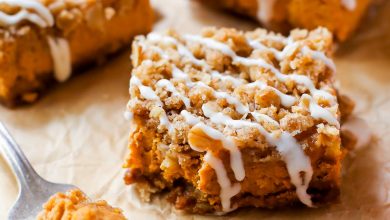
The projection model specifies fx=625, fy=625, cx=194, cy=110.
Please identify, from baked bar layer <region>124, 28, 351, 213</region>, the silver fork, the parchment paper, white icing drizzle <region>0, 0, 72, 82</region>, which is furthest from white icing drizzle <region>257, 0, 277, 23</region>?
the silver fork

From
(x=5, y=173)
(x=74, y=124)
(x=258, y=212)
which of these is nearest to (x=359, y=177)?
(x=258, y=212)

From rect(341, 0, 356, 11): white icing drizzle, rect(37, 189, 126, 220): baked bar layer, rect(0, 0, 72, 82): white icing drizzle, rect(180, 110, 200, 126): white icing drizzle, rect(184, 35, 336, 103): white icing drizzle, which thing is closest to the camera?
rect(37, 189, 126, 220): baked bar layer

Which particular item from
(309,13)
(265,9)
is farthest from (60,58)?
(309,13)

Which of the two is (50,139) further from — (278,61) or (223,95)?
(278,61)

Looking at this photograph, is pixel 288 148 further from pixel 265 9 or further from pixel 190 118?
pixel 265 9

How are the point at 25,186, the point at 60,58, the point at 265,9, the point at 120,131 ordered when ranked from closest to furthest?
the point at 25,186
the point at 120,131
the point at 60,58
the point at 265,9

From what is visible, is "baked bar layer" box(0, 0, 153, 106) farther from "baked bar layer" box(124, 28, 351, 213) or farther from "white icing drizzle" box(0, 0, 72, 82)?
"baked bar layer" box(124, 28, 351, 213)
